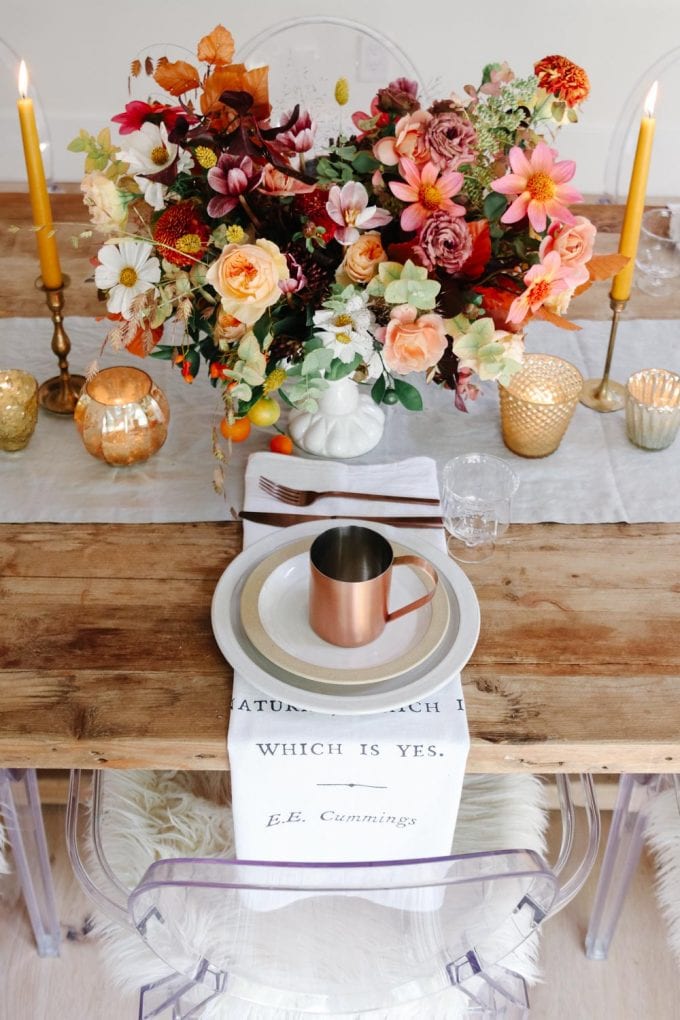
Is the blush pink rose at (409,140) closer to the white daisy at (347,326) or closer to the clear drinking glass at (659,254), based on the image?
the white daisy at (347,326)

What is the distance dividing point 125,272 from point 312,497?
337 mm

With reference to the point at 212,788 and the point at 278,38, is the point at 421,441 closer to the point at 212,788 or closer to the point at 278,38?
the point at 212,788

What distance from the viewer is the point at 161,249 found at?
107 centimetres

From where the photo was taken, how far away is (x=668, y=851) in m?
1.25

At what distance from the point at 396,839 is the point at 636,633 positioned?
0.33 metres

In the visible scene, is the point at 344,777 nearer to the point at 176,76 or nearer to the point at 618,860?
the point at 618,860

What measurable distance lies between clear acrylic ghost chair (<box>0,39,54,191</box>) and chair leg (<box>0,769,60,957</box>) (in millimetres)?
1710

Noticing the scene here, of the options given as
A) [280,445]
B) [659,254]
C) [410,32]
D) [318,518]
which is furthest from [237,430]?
[410,32]

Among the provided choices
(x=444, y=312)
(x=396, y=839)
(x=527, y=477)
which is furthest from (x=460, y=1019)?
(x=444, y=312)

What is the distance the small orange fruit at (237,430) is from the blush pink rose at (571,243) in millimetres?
436

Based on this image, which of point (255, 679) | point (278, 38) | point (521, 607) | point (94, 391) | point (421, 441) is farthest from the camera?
point (278, 38)

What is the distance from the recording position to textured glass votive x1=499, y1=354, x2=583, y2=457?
1.26 metres

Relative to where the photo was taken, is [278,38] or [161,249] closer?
[161,249]

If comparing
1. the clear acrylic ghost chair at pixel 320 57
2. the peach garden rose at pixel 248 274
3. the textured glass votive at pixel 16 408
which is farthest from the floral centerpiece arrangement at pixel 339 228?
the clear acrylic ghost chair at pixel 320 57
